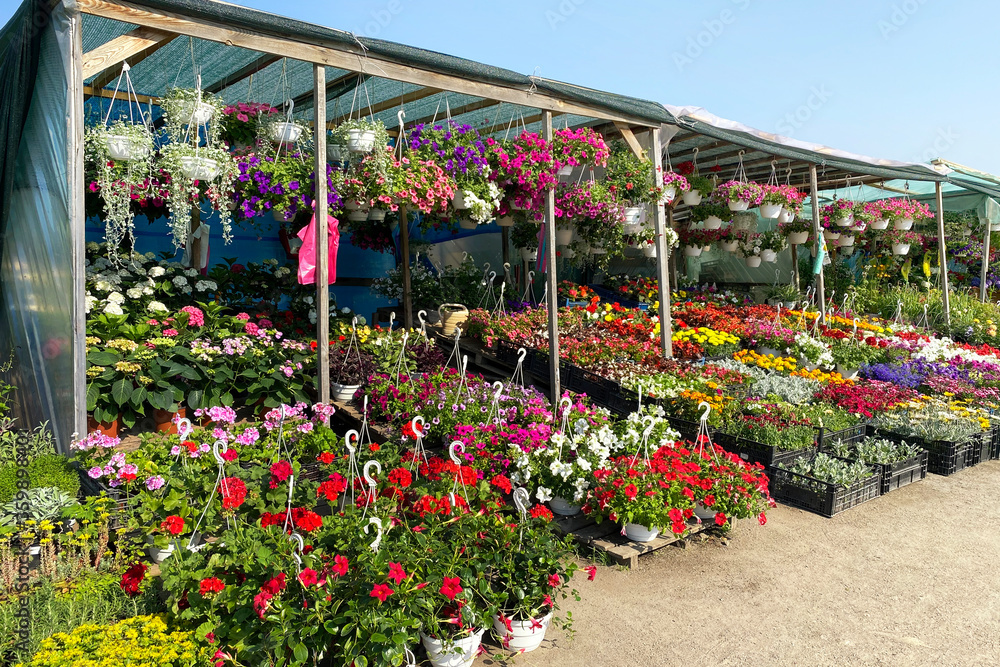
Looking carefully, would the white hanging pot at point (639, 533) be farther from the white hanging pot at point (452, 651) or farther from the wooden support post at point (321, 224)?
the wooden support post at point (321, 224)

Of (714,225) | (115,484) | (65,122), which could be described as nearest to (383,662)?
(115,484)

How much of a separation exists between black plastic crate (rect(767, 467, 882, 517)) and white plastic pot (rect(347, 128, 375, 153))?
3.82 m

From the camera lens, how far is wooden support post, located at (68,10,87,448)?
11.9 feet

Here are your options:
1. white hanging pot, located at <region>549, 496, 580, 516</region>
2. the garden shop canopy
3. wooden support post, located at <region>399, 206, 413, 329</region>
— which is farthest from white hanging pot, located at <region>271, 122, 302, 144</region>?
white hanging pot, located at <region>549, 496, 580, 516</region>

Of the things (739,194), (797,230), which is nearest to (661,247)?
(739,194)

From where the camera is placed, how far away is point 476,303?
8250 mm

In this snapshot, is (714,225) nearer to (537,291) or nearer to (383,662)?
(537,291)

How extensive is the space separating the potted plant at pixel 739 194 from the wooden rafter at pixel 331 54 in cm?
293

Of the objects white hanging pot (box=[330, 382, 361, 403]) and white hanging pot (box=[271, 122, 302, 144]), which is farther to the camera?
white hanging pot (box=[330, 382, 361, 403])

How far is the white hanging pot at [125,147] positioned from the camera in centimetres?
389

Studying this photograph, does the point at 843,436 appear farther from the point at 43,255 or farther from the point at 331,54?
the point at 43,255

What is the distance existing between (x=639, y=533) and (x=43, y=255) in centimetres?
403

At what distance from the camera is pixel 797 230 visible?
1018 cm

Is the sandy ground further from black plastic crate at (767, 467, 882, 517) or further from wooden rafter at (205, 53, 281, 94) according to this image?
wooden rafter at (205, 53, 281, 94)
